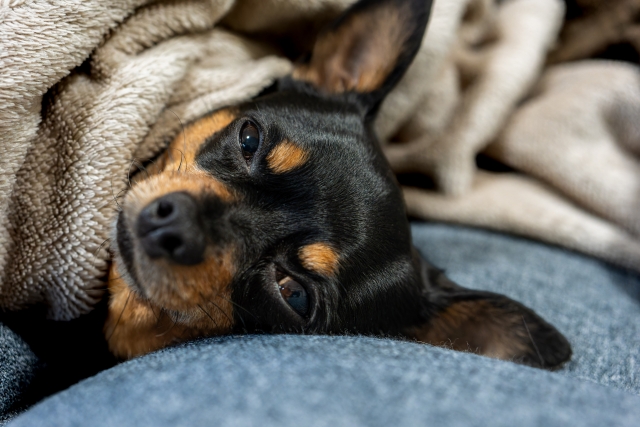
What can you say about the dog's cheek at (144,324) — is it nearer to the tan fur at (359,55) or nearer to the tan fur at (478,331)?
the tan fur at (478,331)

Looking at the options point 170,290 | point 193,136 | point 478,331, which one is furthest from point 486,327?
point 193,136

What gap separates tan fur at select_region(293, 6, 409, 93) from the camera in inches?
51.7

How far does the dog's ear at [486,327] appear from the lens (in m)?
1.02

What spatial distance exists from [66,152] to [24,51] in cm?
20

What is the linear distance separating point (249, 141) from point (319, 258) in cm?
31

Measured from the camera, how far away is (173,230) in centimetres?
80

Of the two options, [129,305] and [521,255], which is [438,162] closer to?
[521,255]

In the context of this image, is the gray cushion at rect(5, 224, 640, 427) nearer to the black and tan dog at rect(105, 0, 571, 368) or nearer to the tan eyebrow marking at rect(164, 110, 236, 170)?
the black and tan dog at rect(105, 0, 571, 368)

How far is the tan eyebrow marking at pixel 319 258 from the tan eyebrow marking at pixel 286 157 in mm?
175

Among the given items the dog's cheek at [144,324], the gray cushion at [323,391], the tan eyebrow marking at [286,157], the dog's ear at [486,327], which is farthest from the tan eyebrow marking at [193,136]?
the dog's ear at [486,327]

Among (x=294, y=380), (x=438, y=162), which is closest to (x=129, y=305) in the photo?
(x=294, y=380)

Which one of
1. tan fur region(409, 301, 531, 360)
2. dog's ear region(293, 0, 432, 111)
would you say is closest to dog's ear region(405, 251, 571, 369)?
tan fur region(409, 301, 531, 360)

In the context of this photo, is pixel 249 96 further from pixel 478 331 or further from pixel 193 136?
pixel 478 331

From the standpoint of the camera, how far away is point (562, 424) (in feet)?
1.96
